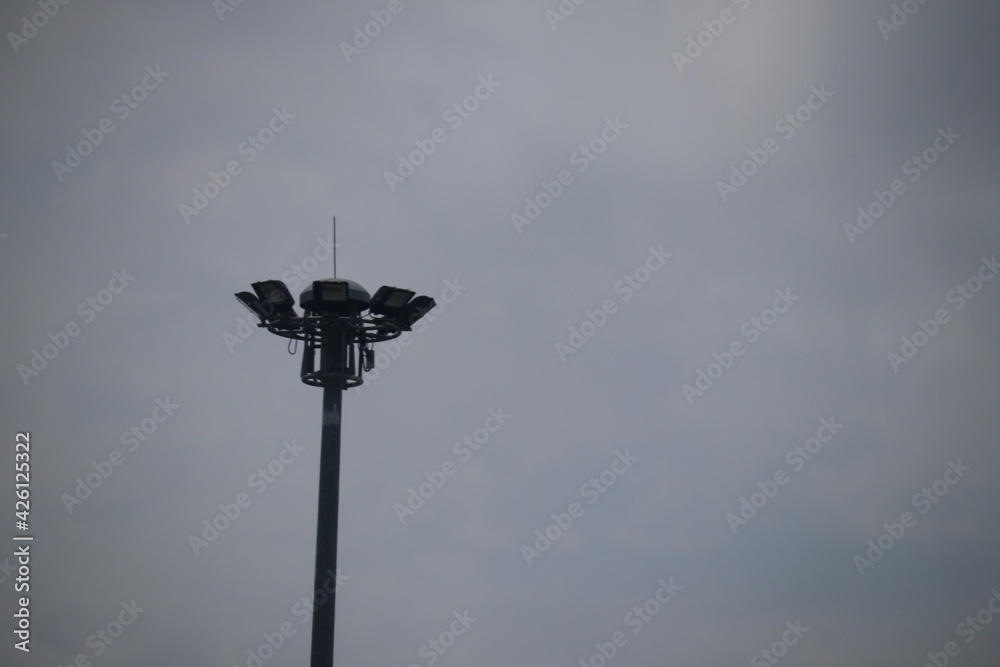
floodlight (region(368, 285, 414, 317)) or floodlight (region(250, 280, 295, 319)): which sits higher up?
floodlight (region(368, 285, 414, 317))

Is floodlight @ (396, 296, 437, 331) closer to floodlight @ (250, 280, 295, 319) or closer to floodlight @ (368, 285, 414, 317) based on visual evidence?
floodlight @ (368, 285, 414, 317)

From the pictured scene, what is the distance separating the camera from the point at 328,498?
24.9 metres

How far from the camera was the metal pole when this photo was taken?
2447 centimetres

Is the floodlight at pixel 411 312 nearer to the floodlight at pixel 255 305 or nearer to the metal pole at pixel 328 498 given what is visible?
the metal pole at pixel 328 498

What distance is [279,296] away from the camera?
82.0 feet

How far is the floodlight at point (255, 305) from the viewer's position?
2517 cm

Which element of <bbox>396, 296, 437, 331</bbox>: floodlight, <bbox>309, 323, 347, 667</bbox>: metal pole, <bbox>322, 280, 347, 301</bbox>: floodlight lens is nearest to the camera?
<bbox>309, 323, 347, 667</bbox>: metal pole

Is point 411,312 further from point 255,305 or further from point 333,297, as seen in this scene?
point 255,305

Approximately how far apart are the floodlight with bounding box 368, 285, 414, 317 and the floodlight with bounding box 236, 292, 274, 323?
1.97 m

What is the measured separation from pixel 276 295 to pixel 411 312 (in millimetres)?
2631

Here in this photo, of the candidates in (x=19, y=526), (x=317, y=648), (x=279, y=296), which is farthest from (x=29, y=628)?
(x=279, y=296)

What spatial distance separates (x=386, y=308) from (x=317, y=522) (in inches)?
168

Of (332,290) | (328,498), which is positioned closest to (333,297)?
(332,290)

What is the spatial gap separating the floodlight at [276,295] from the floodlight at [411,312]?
7.05ft
